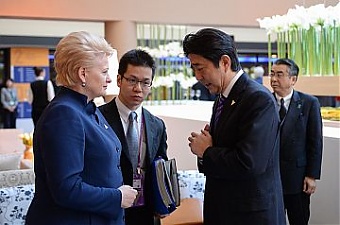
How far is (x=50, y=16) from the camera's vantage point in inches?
337

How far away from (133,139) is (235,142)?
679 millimetres


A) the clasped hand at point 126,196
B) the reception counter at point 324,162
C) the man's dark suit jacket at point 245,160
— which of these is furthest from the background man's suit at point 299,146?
the clasped hand at point 126,196

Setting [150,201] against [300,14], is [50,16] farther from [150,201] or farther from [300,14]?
[150,201]

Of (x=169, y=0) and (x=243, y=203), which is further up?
(x=169, y=0)

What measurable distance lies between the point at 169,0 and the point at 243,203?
7.66m

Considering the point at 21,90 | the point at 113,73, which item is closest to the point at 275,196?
the point at 113,73

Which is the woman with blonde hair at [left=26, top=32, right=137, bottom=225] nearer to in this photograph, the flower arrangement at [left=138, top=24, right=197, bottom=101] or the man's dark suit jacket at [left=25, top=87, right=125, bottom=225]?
the man's dark suit jacket at [left=25, top=87, right=125, bottom=225]

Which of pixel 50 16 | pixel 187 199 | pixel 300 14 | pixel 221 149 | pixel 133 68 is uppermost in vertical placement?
pixel 50 16

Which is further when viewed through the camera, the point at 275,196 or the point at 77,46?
the point at 275,196

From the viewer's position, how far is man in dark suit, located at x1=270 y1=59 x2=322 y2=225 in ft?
12.5

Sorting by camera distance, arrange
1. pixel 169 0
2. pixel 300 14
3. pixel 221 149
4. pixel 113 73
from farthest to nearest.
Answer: pixel 169 0, pixel 300 14, pixel 113 73, pixel 221 149

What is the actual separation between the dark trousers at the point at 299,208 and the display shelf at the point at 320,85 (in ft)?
5.48

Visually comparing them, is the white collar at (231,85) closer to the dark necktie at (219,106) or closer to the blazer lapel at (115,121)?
the dark necktie at (219,106)

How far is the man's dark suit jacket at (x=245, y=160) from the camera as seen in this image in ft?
6.49
